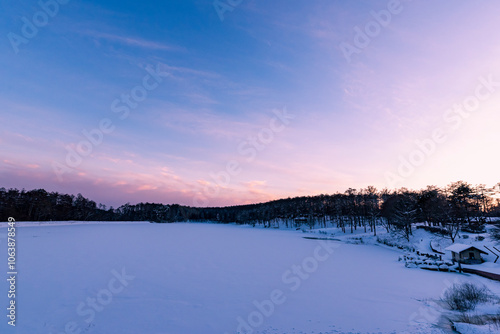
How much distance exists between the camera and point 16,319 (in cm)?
1216

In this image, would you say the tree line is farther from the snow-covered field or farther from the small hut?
the snow-covered field

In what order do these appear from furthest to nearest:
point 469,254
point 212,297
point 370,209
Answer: point 370,209 < point 469,254 < point 212,297

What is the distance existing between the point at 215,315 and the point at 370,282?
658 inches

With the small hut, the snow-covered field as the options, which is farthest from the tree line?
the snow-covered field

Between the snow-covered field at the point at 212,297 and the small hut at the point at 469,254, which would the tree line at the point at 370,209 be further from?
the snow-covered field at the point at 212,297

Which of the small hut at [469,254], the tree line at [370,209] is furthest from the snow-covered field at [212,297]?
the tree line at [370,209]

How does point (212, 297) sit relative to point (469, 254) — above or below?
below

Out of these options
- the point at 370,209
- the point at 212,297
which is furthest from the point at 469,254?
the point at 370,209

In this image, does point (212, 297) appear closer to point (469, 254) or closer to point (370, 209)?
point (469, 254)

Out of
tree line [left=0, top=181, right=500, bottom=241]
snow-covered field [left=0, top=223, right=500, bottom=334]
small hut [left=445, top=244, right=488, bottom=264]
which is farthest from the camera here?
tree line [left=0, top=181, right=500, bottom=241]

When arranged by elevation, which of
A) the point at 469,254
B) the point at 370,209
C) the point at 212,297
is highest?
the point at 370,209

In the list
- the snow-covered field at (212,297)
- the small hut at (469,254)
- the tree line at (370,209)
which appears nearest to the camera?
the snow-covered field at (212,297)

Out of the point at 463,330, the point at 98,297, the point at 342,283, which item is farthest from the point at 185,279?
the point at 463,330

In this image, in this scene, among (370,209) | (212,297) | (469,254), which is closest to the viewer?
(212,297)
